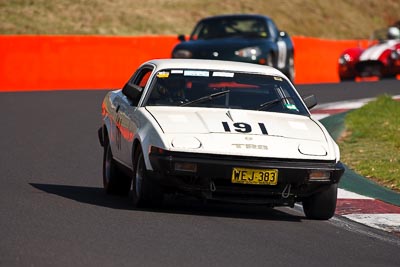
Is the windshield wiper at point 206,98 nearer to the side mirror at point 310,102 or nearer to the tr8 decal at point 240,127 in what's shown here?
the tr8 decal at point 240,127

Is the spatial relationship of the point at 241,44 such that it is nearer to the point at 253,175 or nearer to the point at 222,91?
the point at 222,91

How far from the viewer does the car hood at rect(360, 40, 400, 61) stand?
30625 mm

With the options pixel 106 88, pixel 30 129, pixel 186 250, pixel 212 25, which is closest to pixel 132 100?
pixel 186 250

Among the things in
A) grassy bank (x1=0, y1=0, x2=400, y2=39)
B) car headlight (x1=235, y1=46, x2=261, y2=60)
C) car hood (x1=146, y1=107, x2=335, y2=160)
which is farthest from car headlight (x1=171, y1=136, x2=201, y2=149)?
grassy bank (x1=0, y1=0, x2=400, y2=39)

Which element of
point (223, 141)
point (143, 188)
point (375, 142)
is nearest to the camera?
point (223, 141)

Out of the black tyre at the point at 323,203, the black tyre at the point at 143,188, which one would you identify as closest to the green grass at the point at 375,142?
the black tyre at the point at 323,203

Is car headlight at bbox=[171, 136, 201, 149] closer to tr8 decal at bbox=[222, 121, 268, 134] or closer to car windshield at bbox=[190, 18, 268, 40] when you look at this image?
tr8 decal at bbox=[222, 121, 268, 134]

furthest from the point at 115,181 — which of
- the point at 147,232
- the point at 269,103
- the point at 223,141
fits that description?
the point at 147,232

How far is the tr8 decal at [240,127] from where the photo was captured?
379 inches

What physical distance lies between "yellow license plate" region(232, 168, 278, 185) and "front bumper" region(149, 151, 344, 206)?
0.10ft

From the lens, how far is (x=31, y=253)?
7500 millimetres

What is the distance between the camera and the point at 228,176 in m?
9.29

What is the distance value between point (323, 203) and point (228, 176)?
2.86 feet

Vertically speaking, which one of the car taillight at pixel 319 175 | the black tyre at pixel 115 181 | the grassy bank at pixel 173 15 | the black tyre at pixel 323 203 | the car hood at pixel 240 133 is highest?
the car hood at pixel 240 133
